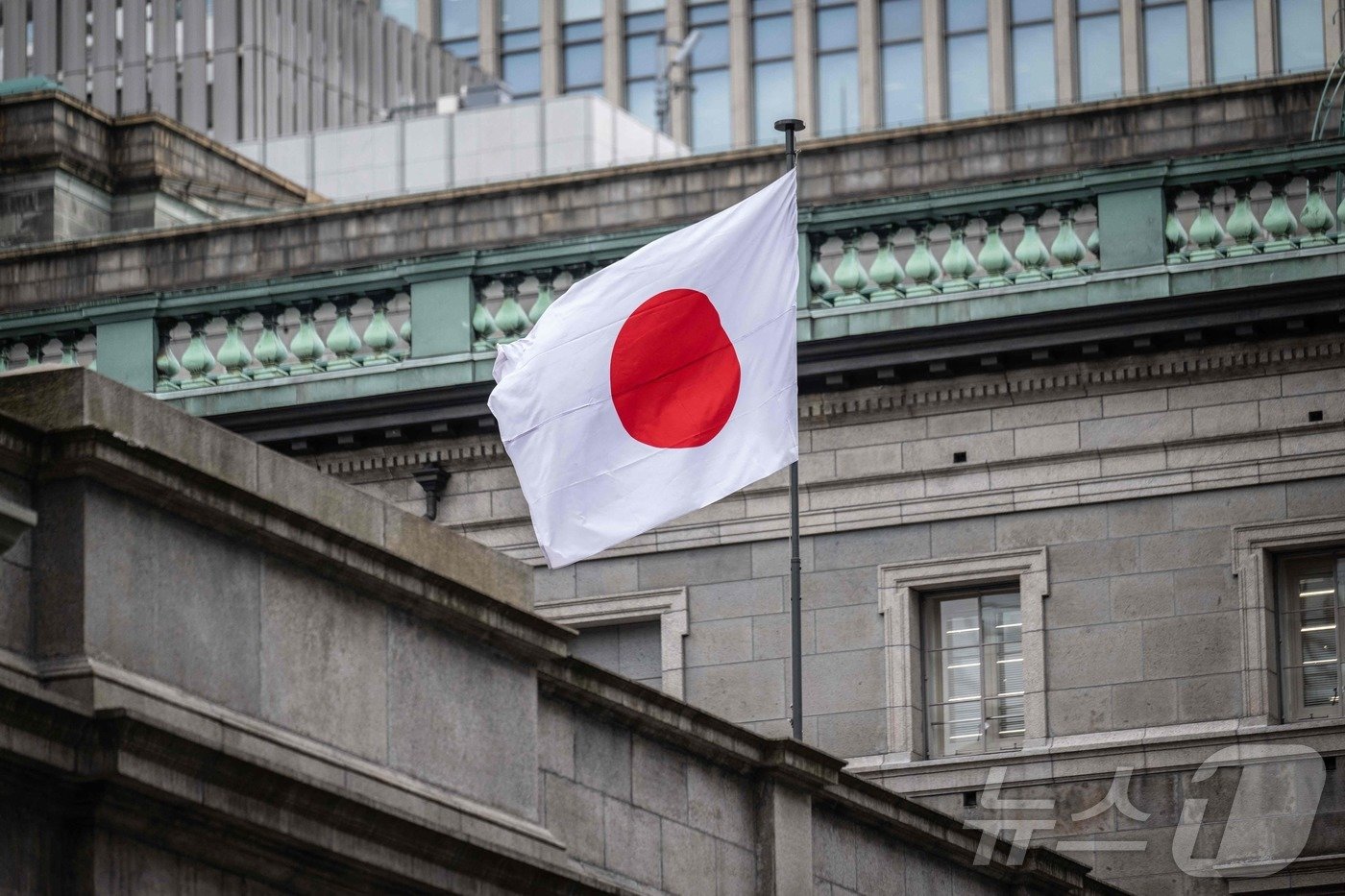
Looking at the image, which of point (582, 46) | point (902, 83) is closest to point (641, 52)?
point (582, 46)

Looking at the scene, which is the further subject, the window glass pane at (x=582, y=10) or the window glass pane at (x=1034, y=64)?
the window glass pane at (x=582, y=10)

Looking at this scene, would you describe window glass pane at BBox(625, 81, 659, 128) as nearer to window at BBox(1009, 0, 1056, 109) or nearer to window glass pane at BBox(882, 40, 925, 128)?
window glass pane at BBox(882, 40, 925, 128)

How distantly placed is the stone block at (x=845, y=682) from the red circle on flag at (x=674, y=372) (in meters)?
5.25

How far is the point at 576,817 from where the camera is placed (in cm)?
1714

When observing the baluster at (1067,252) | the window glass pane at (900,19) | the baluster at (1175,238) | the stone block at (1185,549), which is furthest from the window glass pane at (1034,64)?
the stone block at (1185,549)

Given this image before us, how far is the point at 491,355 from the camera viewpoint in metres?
28.7

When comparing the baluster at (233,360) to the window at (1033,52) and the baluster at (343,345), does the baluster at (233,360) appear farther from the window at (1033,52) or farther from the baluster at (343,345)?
the window at (1033,52)

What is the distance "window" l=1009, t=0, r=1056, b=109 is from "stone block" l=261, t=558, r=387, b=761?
76.7 metres

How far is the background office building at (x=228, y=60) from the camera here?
307ft

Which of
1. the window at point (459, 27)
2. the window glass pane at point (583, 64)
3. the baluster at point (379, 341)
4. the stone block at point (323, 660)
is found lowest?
the stone block at point (323, 660)

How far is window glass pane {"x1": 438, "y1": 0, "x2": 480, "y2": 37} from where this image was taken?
102 m

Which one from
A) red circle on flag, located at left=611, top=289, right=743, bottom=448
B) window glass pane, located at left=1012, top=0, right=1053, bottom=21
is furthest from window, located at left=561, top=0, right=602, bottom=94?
red circle on flag, located at left=611, top=289, right=743, bottom=448

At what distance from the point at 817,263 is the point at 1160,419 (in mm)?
3322

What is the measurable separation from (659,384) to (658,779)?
200 inches
